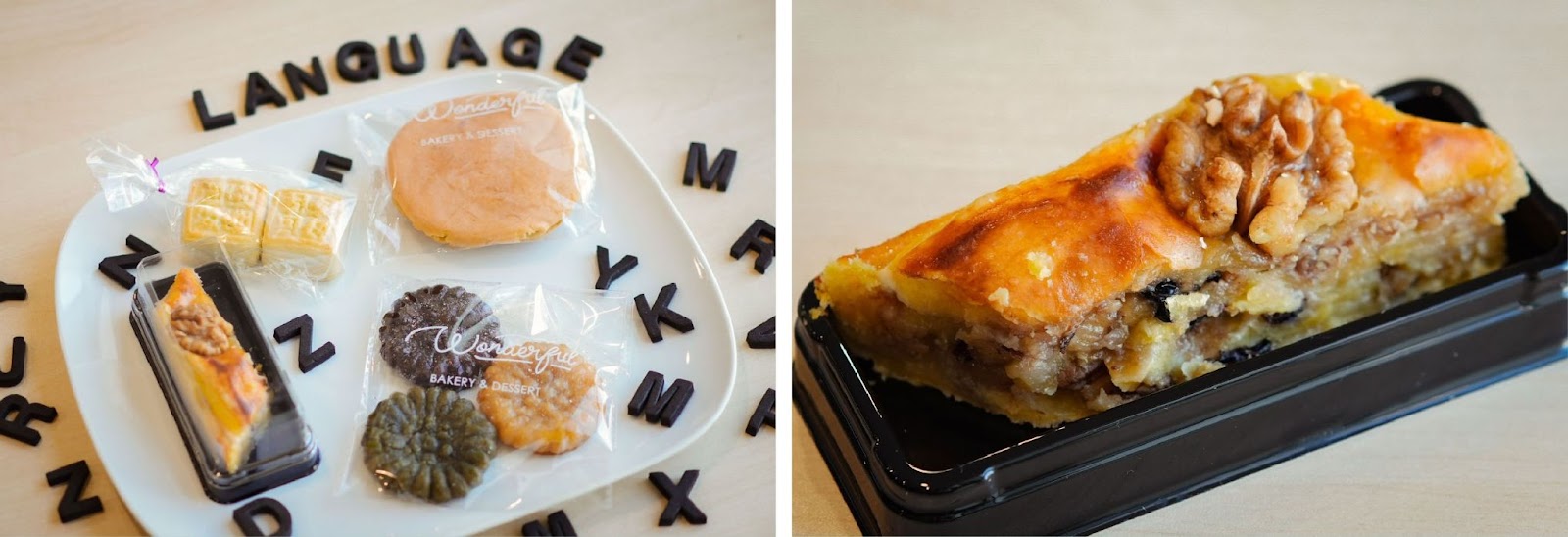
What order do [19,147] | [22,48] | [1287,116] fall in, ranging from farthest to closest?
1. [22,48]
2. [19,147]
3. [1287,116]

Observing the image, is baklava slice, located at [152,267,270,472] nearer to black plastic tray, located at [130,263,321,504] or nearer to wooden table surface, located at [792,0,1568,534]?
black plastic tray, located at [130,263,321,504]

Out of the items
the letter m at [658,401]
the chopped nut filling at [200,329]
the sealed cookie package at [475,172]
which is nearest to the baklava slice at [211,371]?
the chopped nut filling at [200,329]

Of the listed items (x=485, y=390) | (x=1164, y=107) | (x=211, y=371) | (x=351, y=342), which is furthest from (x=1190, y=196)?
(x=211, y=371)

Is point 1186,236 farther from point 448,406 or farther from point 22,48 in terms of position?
point 22,48

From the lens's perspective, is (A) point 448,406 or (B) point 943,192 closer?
(A) point 448,406

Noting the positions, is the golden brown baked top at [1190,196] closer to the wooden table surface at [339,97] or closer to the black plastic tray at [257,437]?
the wooden table surface at [339,97]

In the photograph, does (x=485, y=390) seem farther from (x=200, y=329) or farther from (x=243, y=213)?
(x=243, y=213)

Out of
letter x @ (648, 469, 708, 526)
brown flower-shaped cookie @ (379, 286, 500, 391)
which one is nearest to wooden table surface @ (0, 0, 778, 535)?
letter x @ (648, 469, 708, 526)

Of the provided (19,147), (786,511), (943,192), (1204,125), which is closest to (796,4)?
(943,192)
